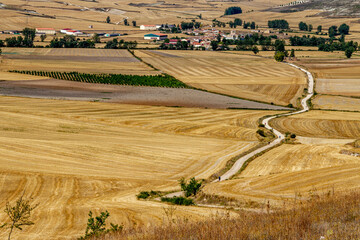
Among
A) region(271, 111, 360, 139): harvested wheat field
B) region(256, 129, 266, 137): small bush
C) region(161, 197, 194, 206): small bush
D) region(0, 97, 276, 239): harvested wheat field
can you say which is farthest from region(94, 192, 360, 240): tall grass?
region(271, 111, 360, 139): harvested wheat field

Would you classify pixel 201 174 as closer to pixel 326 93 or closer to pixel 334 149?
pixel 334 149

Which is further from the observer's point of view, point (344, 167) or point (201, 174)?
point (201, 174)

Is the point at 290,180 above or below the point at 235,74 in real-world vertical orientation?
above

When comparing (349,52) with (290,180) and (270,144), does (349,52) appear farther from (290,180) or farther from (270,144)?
(290,180)

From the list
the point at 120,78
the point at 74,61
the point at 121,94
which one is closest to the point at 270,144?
the point at 121,94

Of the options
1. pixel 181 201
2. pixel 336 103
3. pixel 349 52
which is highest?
pixel 349 52

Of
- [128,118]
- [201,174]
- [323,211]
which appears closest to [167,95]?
[128,118]

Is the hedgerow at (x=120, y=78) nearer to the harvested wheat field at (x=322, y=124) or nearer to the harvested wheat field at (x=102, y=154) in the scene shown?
the harvested wheat field at (x=102, y=154)

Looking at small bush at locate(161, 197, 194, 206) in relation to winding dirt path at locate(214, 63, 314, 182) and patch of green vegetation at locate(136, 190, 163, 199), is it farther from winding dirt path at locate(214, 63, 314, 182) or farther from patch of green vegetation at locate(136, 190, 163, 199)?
winding dirt path at locate(214, 63, 314, 182)
